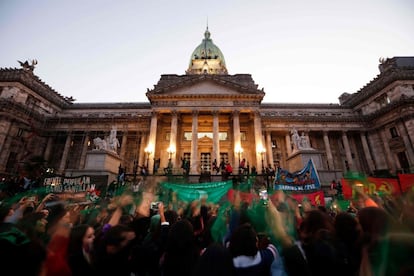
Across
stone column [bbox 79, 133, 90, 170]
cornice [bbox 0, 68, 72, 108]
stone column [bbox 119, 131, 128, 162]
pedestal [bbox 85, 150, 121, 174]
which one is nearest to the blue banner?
pedestal [bbox 85, 150, 121, 174]

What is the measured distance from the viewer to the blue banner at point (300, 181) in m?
10.1

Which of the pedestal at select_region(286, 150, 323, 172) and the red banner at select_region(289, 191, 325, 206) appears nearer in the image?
the red banner at select_region(289, 191, 325, 206)

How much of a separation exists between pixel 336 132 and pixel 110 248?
38043 mm

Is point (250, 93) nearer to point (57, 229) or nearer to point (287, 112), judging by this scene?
point (287, 112)

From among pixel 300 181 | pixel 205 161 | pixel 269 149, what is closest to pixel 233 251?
pixel 300 181

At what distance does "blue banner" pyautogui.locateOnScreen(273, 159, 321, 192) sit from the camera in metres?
10.1

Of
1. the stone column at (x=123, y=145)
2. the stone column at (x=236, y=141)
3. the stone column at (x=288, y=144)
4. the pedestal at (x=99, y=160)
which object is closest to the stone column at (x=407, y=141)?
the stone column at (x=288, y=144)

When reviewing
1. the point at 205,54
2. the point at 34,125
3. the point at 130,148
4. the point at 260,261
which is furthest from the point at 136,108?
the point at 260,261

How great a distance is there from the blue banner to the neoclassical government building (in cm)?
1378

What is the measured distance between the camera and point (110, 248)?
2434 millimetres

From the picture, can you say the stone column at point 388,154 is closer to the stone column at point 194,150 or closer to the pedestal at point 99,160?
the stone column at point 194,150

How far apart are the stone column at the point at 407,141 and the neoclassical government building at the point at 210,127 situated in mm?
96

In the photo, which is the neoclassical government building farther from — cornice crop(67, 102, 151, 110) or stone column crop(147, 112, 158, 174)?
cornice crop(67, 102, 151, 110)

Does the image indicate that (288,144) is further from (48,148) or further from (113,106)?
(48,148)
